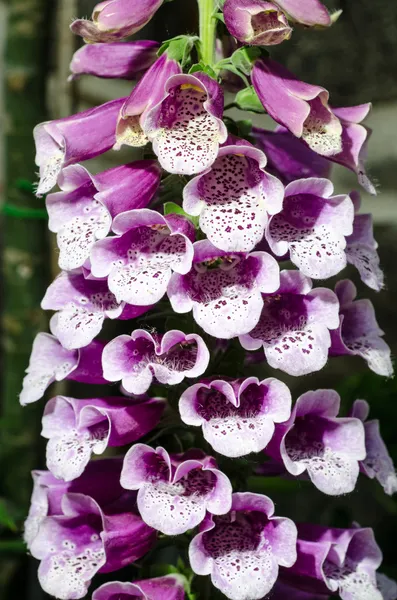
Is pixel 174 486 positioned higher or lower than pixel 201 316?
lower

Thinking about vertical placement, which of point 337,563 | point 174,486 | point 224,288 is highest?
point 224,288

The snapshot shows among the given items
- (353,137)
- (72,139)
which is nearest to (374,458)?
(353,137)

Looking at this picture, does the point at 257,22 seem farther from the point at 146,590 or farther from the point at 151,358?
the point at 146,590

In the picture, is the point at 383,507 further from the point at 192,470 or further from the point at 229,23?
the point at 229,23

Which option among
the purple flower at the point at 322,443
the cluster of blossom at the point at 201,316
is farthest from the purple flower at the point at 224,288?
the purple flower at the point at 322,443

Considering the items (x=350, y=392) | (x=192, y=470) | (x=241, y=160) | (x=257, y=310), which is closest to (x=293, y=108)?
(x=241, y=160)

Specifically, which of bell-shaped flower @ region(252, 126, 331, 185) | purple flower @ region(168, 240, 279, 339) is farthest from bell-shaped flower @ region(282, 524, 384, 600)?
bell-shaped flower @ region(252, 126, 331, 185)

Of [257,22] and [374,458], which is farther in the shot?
[374,458]
